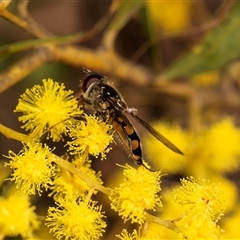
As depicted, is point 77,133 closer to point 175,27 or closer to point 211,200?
point 211,200

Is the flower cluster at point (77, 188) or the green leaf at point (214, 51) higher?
the green leaf at point (214, 51)

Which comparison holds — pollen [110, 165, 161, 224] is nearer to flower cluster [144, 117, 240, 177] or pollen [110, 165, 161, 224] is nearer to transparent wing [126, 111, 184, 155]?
transparent wing [126, 111, 184, 155]

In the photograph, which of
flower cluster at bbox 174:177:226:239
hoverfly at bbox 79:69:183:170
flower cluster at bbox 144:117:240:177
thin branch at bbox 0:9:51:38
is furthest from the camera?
flower cluster at bbox 144:117:240:177

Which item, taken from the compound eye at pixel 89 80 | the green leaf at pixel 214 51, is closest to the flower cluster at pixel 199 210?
the compound eye at pixel 89 80

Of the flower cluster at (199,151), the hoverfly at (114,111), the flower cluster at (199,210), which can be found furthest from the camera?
the flower cluster at (199,151)

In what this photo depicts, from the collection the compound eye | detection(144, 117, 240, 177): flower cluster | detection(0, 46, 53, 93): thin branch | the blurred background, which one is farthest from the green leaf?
the compound eye

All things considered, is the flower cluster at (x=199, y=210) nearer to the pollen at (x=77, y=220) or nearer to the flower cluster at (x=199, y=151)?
the pollen at (x=77, y=220)

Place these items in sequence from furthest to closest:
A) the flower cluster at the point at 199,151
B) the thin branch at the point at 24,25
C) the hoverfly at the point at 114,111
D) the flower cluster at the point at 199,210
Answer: the flower cluster at the point at 199,151, the thin branch at the point at 24,25, the hoverfly at the point at 114,111, the flower cluster at the point at 199,210

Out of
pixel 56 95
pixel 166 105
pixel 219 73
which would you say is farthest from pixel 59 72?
pixel 56 95
